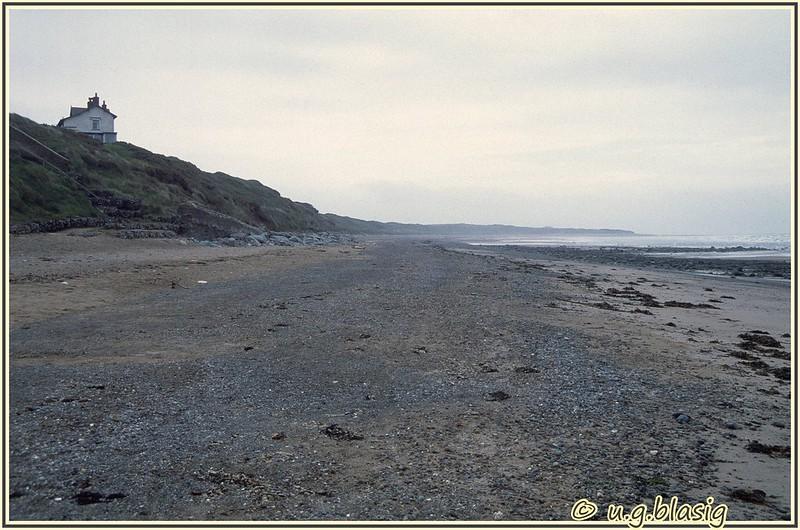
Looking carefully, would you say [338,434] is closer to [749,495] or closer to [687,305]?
[749,495]

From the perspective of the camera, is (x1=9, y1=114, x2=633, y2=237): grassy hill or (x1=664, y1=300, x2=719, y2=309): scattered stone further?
(x1=9, y1=114, x2=633, y2=237): grassy hill

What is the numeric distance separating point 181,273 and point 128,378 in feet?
52.6

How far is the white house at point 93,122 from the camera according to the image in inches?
3145

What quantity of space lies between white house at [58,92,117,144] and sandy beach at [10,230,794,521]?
71475 mm

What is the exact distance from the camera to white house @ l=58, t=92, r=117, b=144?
79.9 m

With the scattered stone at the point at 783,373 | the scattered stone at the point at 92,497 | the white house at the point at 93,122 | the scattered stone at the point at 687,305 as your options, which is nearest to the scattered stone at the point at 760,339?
the scattered stone at the point at 783,373

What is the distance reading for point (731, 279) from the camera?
3341cm

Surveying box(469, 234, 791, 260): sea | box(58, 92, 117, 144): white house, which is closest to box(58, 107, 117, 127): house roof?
box(58, 92, 117, 144): white house

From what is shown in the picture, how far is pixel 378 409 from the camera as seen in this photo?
8109 mm

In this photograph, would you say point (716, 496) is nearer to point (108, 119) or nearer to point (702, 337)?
point (702, 337)

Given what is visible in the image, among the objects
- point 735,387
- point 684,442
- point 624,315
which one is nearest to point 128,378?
point 684,442

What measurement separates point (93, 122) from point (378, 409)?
86.9 m

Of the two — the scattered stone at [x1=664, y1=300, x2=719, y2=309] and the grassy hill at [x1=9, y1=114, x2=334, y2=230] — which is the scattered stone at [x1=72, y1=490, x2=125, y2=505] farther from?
the grassy hill at [x1=9, y1=114, x2=334, y2=230]

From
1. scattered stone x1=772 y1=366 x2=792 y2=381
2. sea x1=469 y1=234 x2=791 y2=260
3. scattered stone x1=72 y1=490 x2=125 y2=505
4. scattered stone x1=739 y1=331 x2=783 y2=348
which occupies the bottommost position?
scattered stone x1=772 y1=366 x2=792 y2=381
